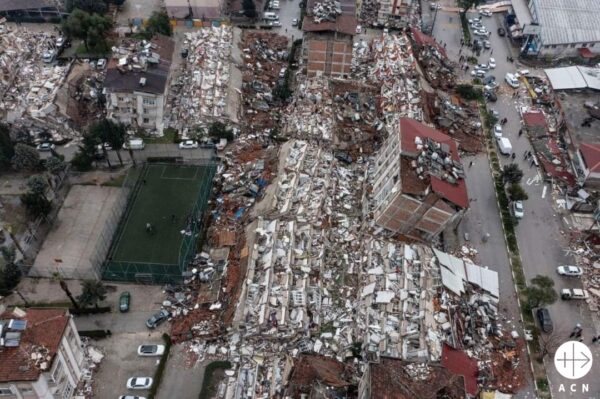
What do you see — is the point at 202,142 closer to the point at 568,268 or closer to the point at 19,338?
the point at 19,338

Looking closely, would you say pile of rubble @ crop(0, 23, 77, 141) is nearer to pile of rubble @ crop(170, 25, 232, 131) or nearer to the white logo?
pile of rubble @ crop(170, 25, 232, 131)

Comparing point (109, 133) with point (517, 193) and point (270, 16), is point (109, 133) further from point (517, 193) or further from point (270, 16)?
point (517, 193)

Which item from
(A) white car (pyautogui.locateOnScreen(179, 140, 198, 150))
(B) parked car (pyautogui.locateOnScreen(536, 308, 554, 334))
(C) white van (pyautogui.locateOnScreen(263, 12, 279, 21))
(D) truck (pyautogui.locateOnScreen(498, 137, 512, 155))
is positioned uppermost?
(C) white van (pyautogui.locateOnScreen(263, 12, 279, 21))

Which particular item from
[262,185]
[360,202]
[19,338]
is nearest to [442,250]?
[360,202]

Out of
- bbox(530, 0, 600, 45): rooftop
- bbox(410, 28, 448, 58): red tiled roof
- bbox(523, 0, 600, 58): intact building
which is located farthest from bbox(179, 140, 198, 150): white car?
bbox(530, 0, 600, 45): rooftop

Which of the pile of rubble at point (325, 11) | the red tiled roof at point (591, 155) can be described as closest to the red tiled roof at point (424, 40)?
the pile of rubble at point (325, 11)
